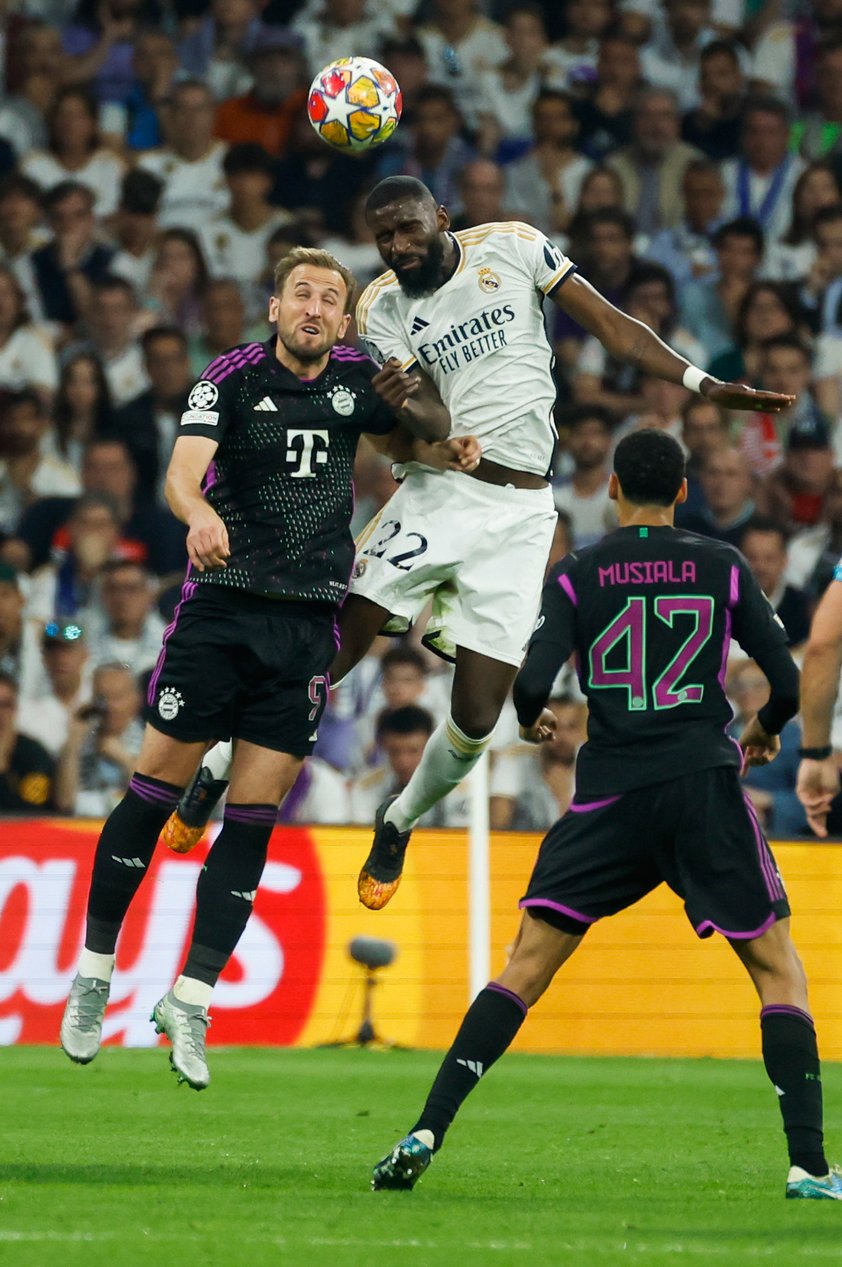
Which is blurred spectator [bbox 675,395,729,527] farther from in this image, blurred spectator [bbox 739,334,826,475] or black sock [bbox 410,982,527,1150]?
black sock [bbox 410,982,527,1150]

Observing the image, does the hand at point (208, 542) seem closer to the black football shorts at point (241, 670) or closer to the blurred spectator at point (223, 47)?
the black football shorts at point (241, 670)

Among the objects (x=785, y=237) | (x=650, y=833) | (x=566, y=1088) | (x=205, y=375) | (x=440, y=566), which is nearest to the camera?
(x=650, y=833)

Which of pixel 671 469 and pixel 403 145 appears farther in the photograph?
pixel 403 145

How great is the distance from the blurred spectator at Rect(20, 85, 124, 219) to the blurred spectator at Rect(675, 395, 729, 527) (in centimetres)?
486

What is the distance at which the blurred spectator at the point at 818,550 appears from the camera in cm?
1348

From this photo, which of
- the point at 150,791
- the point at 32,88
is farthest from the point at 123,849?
the point at 32,88

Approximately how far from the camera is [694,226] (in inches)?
617

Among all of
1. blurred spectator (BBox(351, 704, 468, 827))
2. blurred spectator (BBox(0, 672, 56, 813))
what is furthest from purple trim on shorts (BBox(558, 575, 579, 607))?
blurred spectator (BBox(0, 672, 56, 813))

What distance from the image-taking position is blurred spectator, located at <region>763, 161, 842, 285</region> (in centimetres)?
1539

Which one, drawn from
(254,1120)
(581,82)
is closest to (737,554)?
(254,1120)

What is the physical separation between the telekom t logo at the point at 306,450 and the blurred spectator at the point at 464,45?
30.7 ft

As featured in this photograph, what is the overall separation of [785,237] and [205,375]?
29.7 ft

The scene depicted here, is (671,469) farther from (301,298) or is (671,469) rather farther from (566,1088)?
(566,1088)

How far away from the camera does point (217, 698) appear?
24.5 ft
